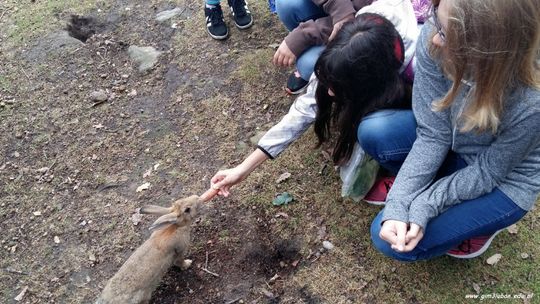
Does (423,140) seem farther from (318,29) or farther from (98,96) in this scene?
(98,96)

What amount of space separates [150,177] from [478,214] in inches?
88.0

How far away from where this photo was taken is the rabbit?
9.15 feet

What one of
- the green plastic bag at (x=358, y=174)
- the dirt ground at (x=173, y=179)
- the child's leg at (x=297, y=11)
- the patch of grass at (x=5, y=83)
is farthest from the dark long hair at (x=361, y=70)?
the patch of grass at (x=5, y=83)

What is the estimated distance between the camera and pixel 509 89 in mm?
2008

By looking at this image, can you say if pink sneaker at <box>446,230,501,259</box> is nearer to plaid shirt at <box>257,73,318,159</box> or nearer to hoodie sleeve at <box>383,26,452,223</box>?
hoodie sleeve at <box>383,26,452,223</box>

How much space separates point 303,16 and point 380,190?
1.36m

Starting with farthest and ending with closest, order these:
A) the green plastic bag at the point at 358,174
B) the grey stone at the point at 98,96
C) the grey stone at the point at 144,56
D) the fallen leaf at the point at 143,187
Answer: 1. the grey stone at the point at 144,56
2. the grey stone at the point at 98,96
3. the fallen leaf at the point at 143,187
4. the green plastic bag at the point at 358,174

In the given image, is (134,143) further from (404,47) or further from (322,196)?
(404,47)

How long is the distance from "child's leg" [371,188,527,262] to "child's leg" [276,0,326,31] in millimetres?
1750

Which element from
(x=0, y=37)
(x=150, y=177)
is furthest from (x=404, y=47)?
(x=0, y=37)

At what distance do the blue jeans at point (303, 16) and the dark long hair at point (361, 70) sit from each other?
1.85ft

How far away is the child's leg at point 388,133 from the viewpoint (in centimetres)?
265

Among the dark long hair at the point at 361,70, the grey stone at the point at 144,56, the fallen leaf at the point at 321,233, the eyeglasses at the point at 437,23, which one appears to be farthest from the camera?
the grey stone at the point at 144,56

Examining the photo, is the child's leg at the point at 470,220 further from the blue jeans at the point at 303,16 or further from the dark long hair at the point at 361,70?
the blue jeans at the point at 303,16
